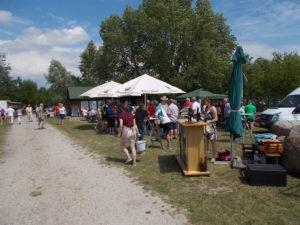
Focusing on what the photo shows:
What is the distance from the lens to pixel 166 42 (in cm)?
4253

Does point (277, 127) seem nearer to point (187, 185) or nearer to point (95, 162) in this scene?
point (187, 185)

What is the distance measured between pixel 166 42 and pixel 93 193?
36560mm

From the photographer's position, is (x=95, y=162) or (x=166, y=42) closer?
(x=95, y=162)

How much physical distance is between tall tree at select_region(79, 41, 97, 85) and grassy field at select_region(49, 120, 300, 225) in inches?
2245

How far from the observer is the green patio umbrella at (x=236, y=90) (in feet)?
30.8

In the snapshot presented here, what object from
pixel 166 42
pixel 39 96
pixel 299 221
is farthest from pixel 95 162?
pixel 39 96

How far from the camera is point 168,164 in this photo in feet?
Answer: 33.3

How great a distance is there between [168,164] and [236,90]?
272 centimetres

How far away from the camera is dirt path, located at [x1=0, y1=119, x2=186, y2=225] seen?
Result: 592cm

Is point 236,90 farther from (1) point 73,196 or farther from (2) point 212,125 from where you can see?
(1) point 73,196

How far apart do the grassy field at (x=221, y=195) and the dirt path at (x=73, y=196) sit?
14.3 inches

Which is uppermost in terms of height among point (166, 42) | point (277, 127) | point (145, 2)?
point (145, 2)

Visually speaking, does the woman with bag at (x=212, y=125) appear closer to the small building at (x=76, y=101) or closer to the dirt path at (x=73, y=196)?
the dirt path at (x=73, y=196)

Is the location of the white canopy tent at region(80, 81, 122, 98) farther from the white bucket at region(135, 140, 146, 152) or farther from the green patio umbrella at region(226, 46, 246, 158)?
the green patio umbrella at region(226, 46, 246, 158)
